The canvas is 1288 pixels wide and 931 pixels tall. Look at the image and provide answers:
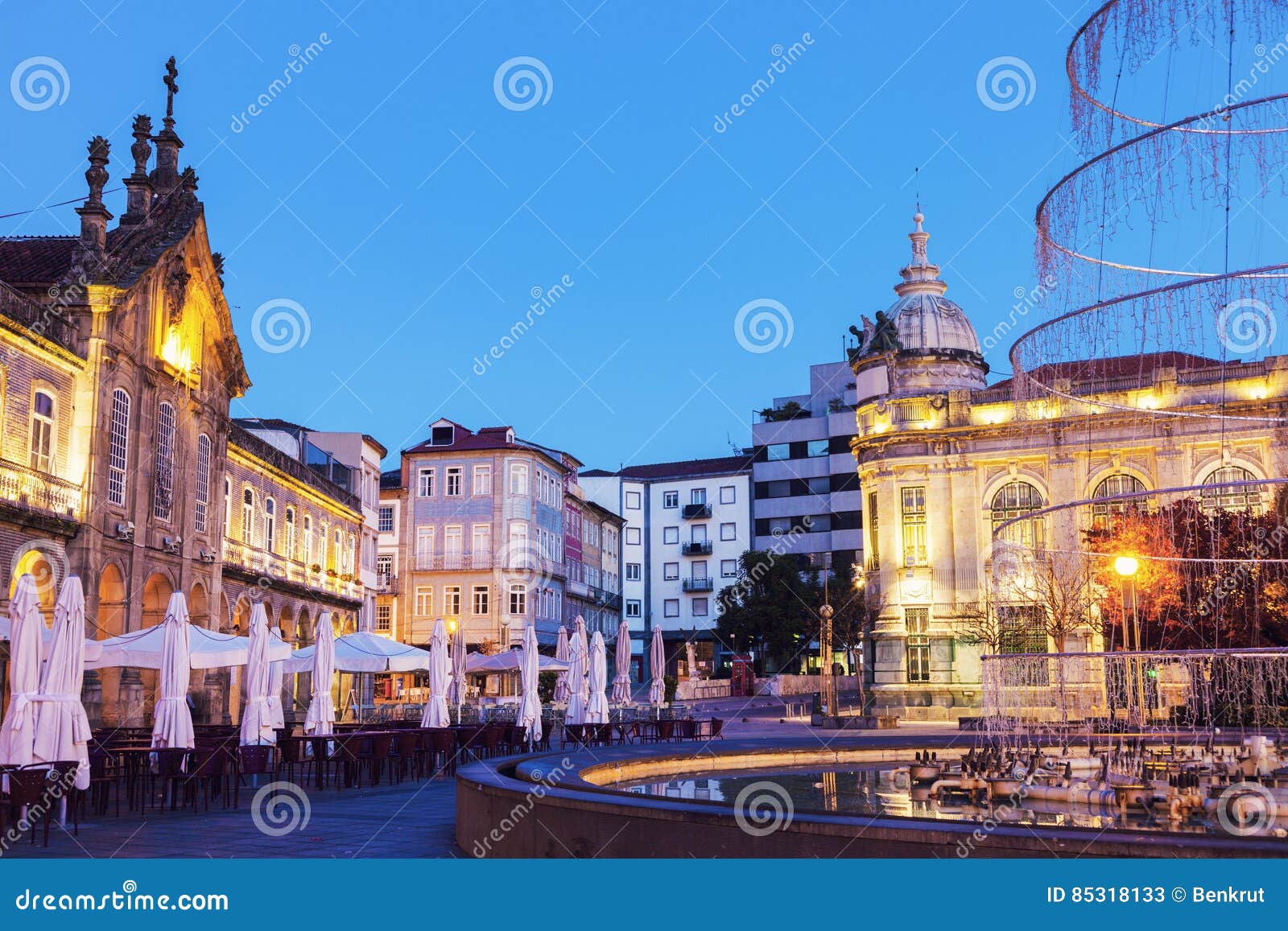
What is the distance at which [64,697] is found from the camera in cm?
1509

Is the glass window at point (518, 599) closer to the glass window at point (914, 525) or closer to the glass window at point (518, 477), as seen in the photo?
the glass window at point (518, 477)

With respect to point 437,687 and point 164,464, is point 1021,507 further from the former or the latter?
point 164,464

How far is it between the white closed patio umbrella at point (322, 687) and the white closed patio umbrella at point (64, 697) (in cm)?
792

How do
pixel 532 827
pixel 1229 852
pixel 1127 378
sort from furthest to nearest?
pixel 1127 378
pixel 532 827
pixel 1229 852

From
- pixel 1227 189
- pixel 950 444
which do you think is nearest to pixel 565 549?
pixel 950 444

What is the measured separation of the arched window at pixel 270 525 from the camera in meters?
45.1

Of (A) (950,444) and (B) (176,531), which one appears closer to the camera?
(B) (176,531)

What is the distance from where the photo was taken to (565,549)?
260 feet

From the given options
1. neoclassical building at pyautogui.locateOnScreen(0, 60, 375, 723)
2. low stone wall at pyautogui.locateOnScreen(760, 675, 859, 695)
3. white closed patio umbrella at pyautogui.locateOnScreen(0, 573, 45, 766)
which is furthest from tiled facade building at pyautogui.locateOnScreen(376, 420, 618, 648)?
white closed patio umbrella at pyautogui.locateOnScreen(0, 573, 45, 766)

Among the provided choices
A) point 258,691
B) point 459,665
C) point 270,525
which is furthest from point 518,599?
point 258,691

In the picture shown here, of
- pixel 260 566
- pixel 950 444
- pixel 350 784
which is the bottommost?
pixel 350 784

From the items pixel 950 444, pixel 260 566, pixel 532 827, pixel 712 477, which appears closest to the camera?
pixel 532 827

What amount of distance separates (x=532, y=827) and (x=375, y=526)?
5505 centimetres

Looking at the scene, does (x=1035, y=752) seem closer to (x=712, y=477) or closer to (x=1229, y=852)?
(x=1229, y=852)
